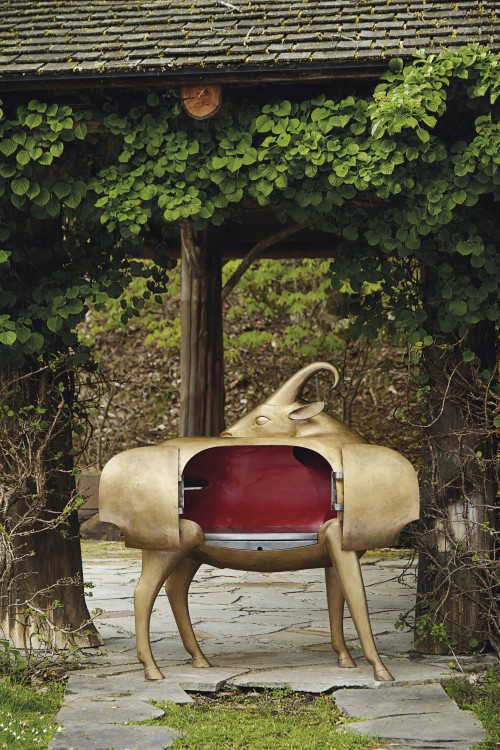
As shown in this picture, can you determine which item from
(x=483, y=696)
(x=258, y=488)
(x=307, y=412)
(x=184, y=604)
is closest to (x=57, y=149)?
(x=307, y=412)

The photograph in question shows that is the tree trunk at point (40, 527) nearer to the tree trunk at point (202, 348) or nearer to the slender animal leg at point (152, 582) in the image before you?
the slender animal leg at point (152, 582)

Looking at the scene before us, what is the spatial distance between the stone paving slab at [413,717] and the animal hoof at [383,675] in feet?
0.43

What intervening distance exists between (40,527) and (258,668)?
1.52 metres

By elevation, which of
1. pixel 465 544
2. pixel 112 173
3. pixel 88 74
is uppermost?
pixel 88 74

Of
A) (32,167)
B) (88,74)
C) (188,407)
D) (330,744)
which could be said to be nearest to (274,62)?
(88,74)

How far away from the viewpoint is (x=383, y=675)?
5.64 m

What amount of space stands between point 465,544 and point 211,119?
2708mm

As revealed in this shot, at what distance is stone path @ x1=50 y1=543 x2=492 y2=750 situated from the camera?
188 inches

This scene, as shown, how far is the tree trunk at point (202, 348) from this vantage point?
11.0m

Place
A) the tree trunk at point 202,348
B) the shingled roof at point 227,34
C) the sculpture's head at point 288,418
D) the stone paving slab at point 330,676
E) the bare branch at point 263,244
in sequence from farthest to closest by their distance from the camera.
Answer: the tree trunk at point 202,348, the bare branch at point 263,244, the sculpture's head at point 288,418, the shingled roof at point 227,34, the stone paving slab at point 330,676

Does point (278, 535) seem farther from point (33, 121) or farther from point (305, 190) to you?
point (33, 121)

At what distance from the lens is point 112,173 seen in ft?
19.7

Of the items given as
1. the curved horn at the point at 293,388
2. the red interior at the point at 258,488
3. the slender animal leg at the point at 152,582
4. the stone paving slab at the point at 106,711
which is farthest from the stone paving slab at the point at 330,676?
the curved horn at the point at 293,388

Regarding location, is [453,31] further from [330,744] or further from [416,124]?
[330,744]
